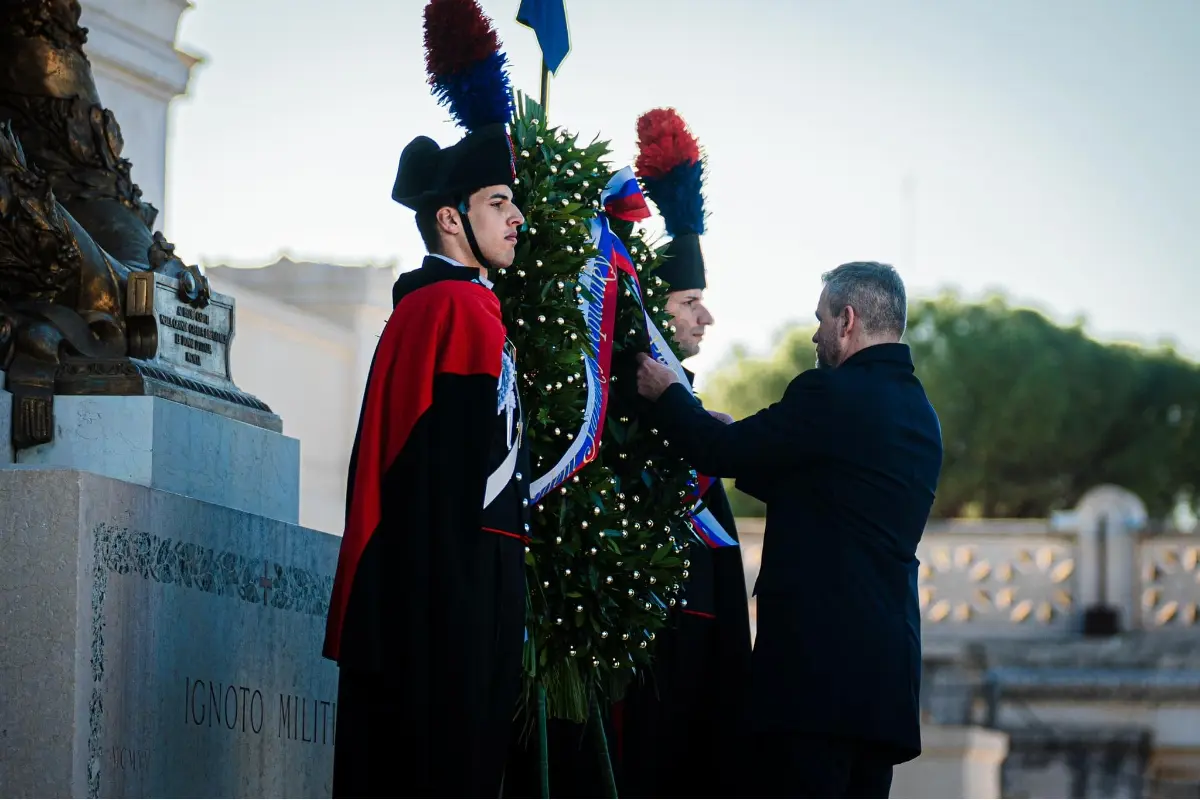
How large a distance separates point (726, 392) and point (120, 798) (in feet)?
139

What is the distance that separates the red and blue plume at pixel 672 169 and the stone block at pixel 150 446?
1909 mm

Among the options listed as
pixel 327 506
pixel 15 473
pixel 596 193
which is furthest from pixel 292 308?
pixel 15 473

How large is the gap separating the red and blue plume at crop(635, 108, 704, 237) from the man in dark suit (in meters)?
1.65

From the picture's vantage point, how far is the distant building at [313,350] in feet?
44.6

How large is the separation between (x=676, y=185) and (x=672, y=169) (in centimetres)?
7

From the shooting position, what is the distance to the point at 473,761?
533cm

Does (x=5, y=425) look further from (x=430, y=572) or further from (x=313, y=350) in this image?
(x=313, y=350)

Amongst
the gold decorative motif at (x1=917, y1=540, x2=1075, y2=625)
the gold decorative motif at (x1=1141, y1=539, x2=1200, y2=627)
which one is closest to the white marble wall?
the gold decorative motif at (x1=917, y1=540, x2=1075, y2=625)

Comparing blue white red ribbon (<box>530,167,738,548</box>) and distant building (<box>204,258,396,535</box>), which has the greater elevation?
distant building (<box>204,258,396,535</box>)

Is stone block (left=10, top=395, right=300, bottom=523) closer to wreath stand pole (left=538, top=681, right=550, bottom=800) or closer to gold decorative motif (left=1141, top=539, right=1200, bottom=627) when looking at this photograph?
wreath stand pole (left=538, top=681, right=550, bottom=800)

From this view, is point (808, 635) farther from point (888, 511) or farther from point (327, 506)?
point (327, 506)

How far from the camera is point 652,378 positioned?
6742 mm

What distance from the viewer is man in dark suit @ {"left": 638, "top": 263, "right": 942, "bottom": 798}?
231 inches

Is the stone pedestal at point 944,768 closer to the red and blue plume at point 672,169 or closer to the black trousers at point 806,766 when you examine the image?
the red and blue plume at point 672,169
